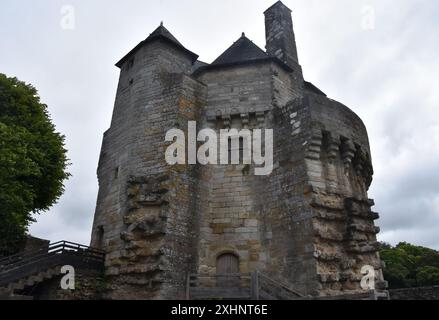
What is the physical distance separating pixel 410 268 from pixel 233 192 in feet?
89.7

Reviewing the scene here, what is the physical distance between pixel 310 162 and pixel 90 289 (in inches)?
294

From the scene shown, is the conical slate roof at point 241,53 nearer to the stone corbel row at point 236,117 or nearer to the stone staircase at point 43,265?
the stone corbel row at point 236,117

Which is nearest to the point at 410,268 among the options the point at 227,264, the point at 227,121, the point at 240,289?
the point at 227,264

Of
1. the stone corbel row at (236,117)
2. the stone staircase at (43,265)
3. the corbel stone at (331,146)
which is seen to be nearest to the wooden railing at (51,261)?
the stone staircase at (43,265)

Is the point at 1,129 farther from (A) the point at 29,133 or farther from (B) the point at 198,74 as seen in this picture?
(B) the point at 198,74

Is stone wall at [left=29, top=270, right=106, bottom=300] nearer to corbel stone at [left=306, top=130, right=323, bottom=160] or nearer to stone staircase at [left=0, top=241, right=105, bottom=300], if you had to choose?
stone staircase at [left=0, top=241, right=105, bottom=300]

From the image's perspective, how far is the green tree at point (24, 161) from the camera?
13.1m

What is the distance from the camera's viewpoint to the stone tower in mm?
11195

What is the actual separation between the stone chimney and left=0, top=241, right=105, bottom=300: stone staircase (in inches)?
Result: 406

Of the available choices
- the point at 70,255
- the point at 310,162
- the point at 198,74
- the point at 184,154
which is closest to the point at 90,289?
the point at 70,255

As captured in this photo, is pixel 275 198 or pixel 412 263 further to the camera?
pixel 412 263

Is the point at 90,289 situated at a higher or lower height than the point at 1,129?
lower

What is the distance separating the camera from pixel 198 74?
15258 mm

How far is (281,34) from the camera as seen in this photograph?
16.9 metres
